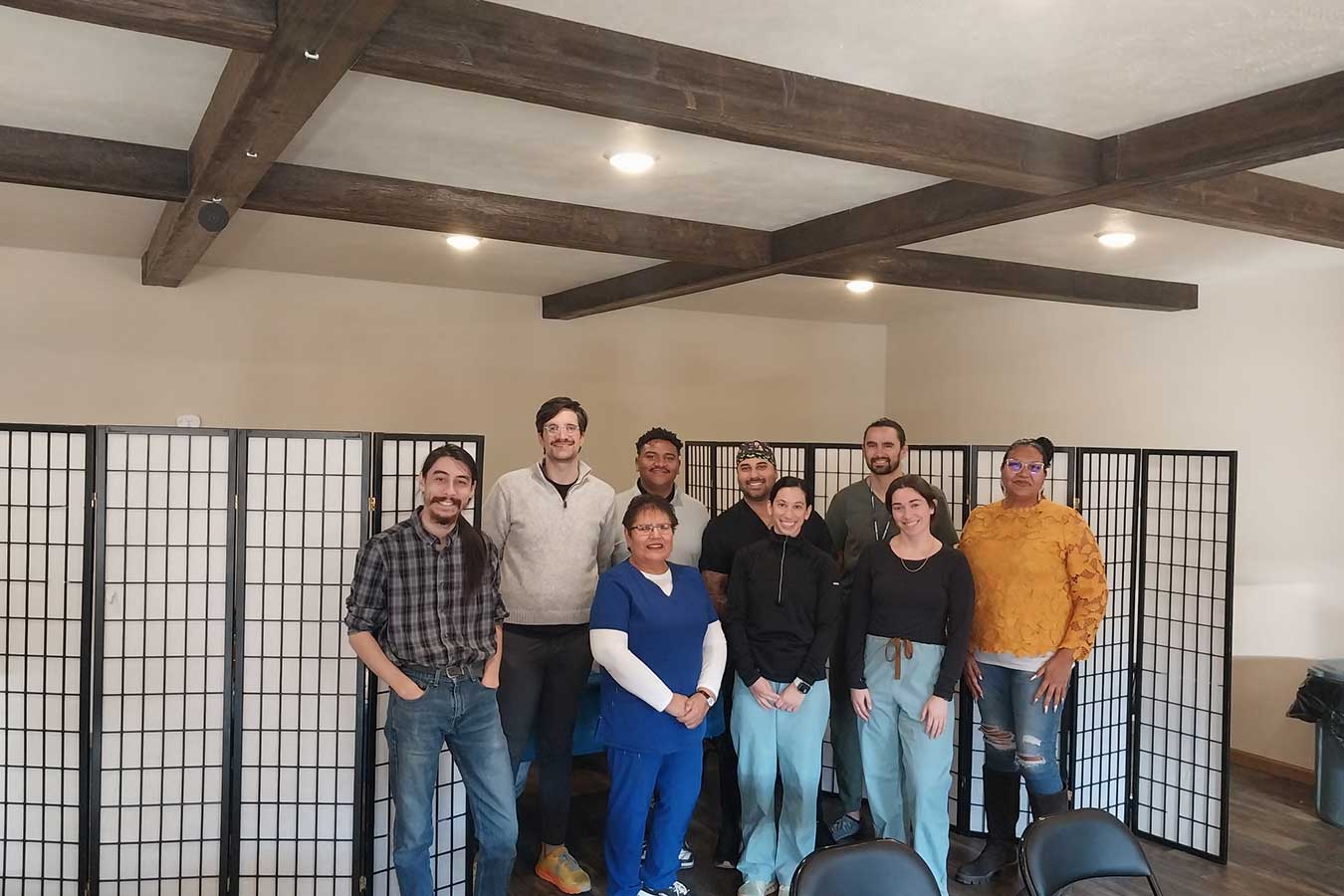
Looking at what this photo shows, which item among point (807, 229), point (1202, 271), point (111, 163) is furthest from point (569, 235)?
point (1202, 271)

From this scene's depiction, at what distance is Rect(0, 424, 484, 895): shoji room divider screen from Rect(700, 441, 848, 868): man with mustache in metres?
1.13

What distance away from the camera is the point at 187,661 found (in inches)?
117

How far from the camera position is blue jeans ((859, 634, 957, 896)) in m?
3.12

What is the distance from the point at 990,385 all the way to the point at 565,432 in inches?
162

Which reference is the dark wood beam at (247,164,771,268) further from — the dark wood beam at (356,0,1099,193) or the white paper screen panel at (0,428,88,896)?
the dark wood beam at (356,0,1099,193)

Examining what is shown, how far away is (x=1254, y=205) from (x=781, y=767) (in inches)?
93.7

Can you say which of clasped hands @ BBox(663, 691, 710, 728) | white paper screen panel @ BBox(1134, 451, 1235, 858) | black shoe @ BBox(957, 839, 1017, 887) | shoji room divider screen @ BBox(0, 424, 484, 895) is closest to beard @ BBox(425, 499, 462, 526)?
shoji room divider screen @ BBox(0, 424, 484, 895)

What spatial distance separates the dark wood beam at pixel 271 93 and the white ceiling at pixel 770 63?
144 mm

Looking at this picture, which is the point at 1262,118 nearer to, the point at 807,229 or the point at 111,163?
the point at 807,229

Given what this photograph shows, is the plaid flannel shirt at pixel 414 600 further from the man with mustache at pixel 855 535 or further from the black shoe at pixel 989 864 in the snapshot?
the black shoe at pixel 989 864

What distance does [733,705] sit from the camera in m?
3.24

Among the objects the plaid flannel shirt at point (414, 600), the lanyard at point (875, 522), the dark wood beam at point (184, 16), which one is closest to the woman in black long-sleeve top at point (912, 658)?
the lanyard at point (875, 522)

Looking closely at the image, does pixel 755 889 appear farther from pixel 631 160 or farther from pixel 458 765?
pixel 631 160

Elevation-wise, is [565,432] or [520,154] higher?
[520,154]
